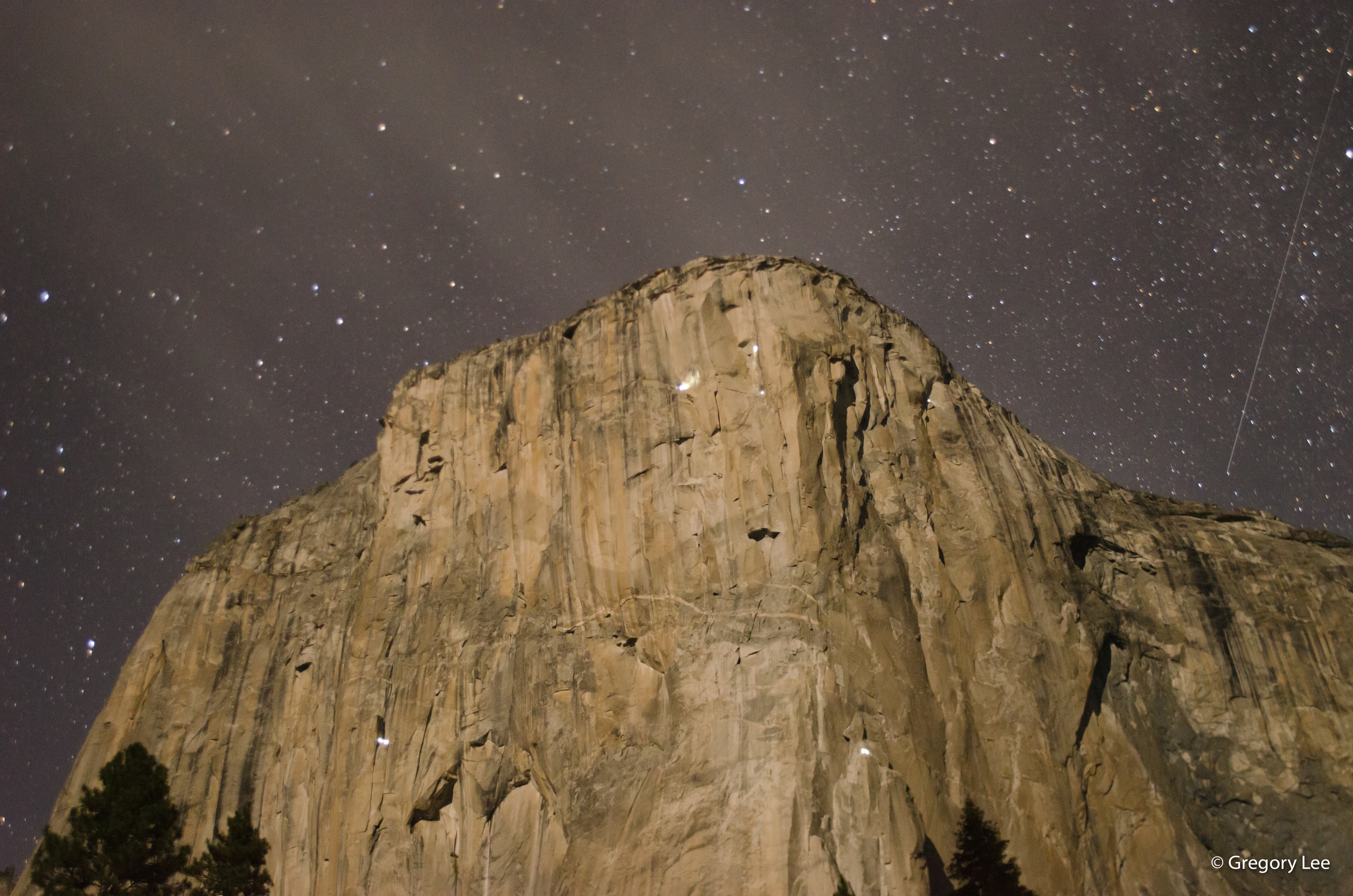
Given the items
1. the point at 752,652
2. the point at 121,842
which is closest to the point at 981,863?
the point at 752,652

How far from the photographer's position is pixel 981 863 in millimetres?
24203

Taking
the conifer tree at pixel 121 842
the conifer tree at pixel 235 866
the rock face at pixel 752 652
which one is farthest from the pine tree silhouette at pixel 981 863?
the conifer tree at pixel 121 842

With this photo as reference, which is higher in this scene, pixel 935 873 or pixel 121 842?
pixel 121 842

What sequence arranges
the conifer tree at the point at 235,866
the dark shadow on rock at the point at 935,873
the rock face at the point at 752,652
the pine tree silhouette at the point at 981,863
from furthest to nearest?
the conifer tree at the point at 235,866
the rock face at the point at 752,652
the pine tree silhouette at the point at 981,863
the dark shadow on rock at the point at 935,873

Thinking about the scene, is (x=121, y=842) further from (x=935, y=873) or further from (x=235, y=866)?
(x=935, y=873)

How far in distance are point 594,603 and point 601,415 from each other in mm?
7068

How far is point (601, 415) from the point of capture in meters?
34.2

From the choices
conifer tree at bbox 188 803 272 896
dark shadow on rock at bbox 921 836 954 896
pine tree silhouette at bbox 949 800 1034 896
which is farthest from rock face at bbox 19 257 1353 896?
conifer tree at bbox 188 803 272 896

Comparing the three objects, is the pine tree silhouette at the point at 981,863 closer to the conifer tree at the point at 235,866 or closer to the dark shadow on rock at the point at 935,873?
the dark shadow on rock at the point at 935,873

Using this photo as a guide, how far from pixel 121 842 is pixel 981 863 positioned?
78.4 ft

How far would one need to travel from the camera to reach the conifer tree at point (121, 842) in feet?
84.7

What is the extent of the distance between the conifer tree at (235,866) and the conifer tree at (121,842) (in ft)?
3.24

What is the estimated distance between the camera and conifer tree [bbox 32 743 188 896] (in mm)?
25812

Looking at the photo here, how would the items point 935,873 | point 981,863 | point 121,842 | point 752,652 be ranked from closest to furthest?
1. point 935,873
2. point 981,863
3. point 121,842
4. point 752,652
